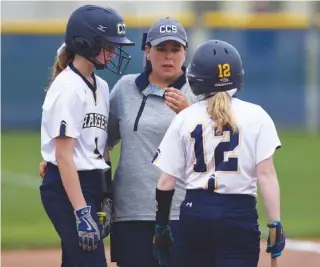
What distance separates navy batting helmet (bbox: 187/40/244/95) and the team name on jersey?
540 mm

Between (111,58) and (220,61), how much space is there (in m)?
0.70

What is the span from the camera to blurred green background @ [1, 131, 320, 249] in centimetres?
1094

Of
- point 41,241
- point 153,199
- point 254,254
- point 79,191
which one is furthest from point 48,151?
point 41,241

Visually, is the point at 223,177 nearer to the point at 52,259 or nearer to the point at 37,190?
the point at 52,259

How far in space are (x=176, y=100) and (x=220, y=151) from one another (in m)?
0.65

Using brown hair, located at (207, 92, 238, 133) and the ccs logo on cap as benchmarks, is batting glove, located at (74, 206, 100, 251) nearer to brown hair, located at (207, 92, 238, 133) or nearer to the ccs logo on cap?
brown hair, located at (207, 92, 238, 133)

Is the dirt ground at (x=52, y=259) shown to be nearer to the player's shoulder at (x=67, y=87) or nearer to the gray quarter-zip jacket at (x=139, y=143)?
the gray quarter-zip jacket at (x=139, y=143)

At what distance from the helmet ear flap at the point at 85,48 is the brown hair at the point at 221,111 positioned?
75 cm

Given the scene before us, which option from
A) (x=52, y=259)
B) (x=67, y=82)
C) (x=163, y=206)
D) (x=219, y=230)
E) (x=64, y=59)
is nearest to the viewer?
(x=219, y=230)

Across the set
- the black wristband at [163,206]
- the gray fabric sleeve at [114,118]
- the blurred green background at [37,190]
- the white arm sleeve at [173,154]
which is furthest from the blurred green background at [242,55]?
the white arm sleeve at [173,154]

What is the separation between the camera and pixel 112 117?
19.6ft

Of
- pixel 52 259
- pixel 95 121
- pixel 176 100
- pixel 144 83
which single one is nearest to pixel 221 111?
pixel 176 100

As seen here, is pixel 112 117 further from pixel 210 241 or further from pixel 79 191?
pixel 210 241

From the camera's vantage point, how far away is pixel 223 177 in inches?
203
